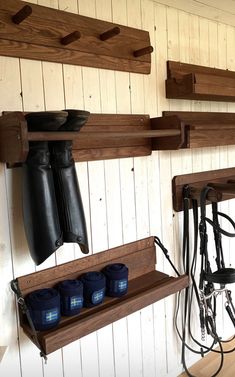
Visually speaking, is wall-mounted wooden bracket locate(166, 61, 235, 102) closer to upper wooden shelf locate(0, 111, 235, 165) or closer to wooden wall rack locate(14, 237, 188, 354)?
upper wooden shelf locate(0, 111, 235, 165)

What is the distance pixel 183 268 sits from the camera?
70.8 inches

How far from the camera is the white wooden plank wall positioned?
121cm

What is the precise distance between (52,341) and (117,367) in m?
0.59

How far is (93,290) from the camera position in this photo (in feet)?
4.16

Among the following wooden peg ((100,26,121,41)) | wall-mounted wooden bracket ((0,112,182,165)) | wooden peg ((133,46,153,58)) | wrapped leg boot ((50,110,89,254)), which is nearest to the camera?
wall-mounted wooden bracket ((0,112,182,165))

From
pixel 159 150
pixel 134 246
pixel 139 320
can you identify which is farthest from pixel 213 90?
A: pixel 139 320

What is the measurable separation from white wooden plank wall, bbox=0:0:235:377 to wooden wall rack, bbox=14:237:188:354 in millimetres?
42

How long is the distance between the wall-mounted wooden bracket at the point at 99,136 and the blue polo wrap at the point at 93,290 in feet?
1.57

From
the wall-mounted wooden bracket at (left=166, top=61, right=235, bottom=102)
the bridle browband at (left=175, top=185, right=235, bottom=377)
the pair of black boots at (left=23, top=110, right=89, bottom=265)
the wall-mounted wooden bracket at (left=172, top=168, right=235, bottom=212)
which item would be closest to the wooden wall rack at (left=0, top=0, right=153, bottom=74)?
the wall-mounted wooden bracket at (left=166, top=61, right=235, bottom=102)

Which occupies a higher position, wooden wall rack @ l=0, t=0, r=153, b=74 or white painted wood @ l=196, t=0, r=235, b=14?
white painted wood @ l=196, t=0, r=235, b=14

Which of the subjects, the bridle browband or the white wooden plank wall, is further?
the bridle browband

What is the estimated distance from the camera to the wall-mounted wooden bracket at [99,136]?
0.99 m

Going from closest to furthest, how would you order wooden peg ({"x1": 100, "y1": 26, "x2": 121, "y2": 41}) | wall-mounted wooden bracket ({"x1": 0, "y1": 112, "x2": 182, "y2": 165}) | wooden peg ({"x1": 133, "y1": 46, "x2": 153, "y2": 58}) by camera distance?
1. wall-mounted wooden bracket ({"x1": 0, "y1": 112, "x2": 182, "y2": 165})
2. wooden peg ({"x1": 100, "y1": 26, "x2": 121, "y2": 41})
3. wooden peg ({"x1": 133, "y1": 46, "x2": 153, "y2": 58})

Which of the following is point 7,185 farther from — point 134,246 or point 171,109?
point 171,109
